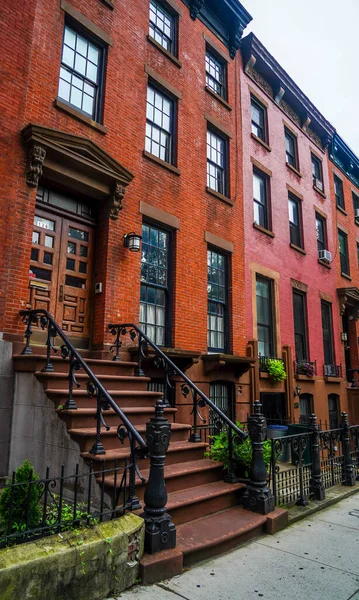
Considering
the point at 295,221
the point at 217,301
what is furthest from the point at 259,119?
the point at 217,301

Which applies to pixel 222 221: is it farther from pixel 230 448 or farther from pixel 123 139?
pixel 230 448

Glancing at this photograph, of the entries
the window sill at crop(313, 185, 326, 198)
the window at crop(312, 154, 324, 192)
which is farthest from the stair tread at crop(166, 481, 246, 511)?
the window at crop(312, 154, 324, 192)

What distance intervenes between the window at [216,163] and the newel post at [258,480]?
7.25 m

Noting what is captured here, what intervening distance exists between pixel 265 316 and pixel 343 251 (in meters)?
8.53

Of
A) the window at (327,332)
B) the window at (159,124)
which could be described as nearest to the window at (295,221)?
A: the window at (327,332)

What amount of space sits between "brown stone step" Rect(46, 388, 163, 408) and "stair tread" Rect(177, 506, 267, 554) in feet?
6.32

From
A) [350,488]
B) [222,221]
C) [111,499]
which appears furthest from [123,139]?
[350,488]

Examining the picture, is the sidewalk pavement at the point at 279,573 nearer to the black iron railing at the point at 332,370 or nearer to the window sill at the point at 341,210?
the black iron railing at the point at 332,370

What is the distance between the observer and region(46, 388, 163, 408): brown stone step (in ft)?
17.0

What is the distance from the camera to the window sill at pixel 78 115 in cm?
729

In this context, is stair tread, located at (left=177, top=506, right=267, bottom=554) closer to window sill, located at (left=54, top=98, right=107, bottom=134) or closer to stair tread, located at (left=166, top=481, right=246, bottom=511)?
stair tread, located at (left=166, top=481, right=246, bottom=511)

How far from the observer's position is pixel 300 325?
1433 cm

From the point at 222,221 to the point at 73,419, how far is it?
7.36 metres

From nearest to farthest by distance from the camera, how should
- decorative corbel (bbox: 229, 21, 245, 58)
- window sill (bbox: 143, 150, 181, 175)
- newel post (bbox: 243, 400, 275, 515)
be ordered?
newel post (bbox: 243, 400, 275, 515) < window sill (bbox: 143, 150, 181, 175) < decorative corbel (bbox: 229, 21, 245, 58)
